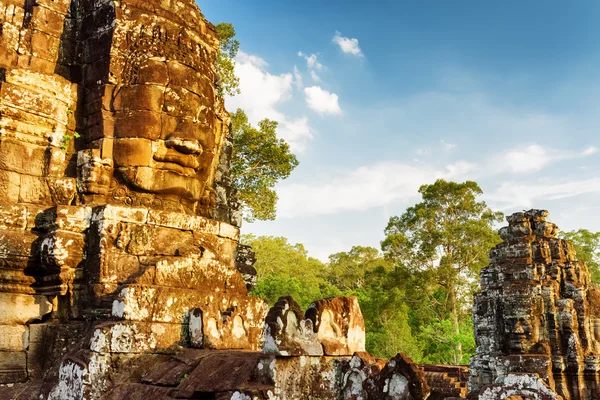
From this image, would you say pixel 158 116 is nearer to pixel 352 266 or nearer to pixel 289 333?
pixel 289 333

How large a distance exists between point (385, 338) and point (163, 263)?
18860mm

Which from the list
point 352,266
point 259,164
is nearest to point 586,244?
point 352,266

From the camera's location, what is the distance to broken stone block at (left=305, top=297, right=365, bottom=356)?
10.9 feet

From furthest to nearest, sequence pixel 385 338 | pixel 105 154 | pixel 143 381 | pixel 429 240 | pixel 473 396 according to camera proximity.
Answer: pixel 429 240 → pixel 385 338 → pixel 105 154 → pixel 143 381 → pixel 473 396

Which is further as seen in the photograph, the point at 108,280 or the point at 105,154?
the point at 105,154

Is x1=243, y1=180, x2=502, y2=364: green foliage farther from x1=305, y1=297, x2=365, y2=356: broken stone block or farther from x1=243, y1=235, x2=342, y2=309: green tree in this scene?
x1=305, y1=297, x2=365, y2=356: broken stone block

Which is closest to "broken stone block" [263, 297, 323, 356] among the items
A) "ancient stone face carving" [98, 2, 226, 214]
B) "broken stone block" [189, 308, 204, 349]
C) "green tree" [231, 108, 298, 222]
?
"broken stone block" [189, 308, 204, 349]

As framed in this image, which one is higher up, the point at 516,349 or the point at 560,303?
the point at 560,303

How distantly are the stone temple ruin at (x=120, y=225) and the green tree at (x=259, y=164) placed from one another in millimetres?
9784

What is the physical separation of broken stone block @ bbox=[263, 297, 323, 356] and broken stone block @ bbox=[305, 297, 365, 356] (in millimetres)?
48

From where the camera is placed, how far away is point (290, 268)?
45375 mm

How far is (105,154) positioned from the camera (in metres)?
5.29

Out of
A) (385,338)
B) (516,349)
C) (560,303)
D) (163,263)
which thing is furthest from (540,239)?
(385,338)

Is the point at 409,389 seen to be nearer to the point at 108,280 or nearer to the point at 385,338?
the point at 108,280
